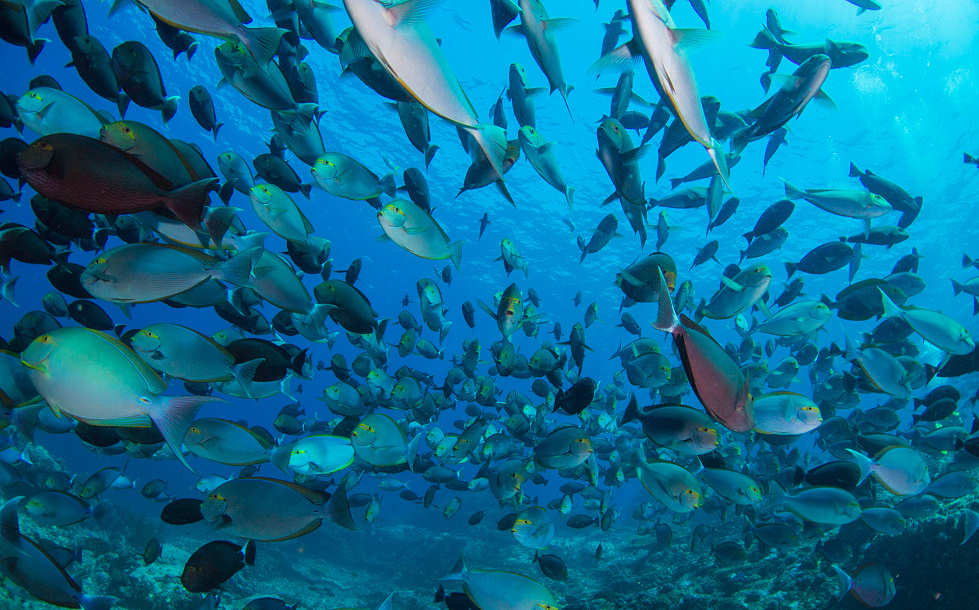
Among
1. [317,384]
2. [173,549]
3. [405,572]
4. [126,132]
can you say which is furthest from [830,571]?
[317,384]

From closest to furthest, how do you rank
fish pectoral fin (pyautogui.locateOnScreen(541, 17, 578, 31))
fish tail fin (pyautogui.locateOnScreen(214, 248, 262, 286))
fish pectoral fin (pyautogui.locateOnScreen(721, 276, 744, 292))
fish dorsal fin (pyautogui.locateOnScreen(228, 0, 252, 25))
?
fish dorsal fin (pyautogui.locateOnScreen(228, 0, 252, 25)) → fish tail fin (pyautogui.locateOnScreen(214, 248, 262, 286)) → fish pectoral fin (pyautogui.locateOnScreen(541, 17, 578, 31)) → fish pectoral fin (pyautogui.locateOnScreen(721, 276, 744, 292))

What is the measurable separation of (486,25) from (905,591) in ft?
77.9

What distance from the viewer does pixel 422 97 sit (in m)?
1.21

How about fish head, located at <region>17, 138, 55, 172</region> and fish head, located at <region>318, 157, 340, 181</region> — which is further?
fish head, located at <region>318, 157, 340, 181</region>

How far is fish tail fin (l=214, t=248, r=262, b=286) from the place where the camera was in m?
2.34

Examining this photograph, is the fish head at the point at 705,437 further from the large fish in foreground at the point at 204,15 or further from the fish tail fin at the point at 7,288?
the fish tail fin at the point at 7,288

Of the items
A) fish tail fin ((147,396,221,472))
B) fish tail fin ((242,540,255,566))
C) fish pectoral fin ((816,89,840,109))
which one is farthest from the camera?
fish pectoral fin ((816,89,840,109))

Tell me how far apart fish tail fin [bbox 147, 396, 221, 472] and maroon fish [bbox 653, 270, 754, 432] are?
2.04 metres

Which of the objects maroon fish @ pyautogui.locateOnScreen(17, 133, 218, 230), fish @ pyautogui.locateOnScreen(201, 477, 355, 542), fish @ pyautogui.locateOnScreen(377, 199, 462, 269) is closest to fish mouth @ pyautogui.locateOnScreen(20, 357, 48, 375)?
maroon fish @ pyautogui.locateOnScreen(17, 133, 218, 230)

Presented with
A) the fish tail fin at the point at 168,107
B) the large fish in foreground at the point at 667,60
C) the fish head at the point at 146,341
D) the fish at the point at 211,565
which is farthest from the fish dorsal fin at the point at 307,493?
the fish tail fin at the point at 168,107

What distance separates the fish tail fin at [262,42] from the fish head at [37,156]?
1168 millimetres

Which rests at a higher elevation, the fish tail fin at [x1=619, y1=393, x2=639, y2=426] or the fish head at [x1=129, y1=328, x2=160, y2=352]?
the fish head at [x1=129, y1=328, x2=160, y2=352]

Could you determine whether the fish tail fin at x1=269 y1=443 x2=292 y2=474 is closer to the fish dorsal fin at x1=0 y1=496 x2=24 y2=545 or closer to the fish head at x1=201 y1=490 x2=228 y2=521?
the fish head at x1=201 y1=490 x2=228 y2=521

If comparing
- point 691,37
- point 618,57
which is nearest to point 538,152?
point 618,57
